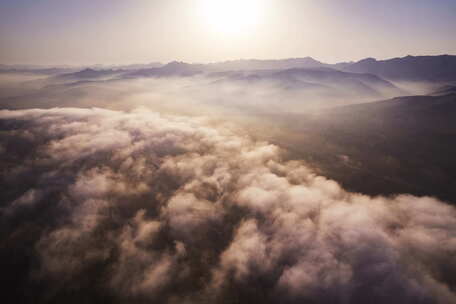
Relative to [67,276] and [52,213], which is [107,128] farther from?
[67,276]

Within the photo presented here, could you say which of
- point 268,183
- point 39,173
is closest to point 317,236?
point 268,183

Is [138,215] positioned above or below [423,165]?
below

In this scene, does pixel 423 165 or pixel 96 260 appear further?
pixel 423 165

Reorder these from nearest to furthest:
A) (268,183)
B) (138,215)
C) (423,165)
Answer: (138,215) → (268,183) → (423,165)

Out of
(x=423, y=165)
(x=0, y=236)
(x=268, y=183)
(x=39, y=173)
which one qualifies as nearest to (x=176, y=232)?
(x=268, y=183)

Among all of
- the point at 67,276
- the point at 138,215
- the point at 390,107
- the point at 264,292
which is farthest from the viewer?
the point at 390,107

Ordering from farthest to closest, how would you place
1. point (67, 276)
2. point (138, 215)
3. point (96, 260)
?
point (138, 215) < point (96, 260) < point (67, 276)

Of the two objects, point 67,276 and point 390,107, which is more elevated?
point 390,107

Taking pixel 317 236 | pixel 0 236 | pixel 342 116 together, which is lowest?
pixel 0 236

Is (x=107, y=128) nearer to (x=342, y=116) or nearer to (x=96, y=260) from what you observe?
(x=96, y=260)
